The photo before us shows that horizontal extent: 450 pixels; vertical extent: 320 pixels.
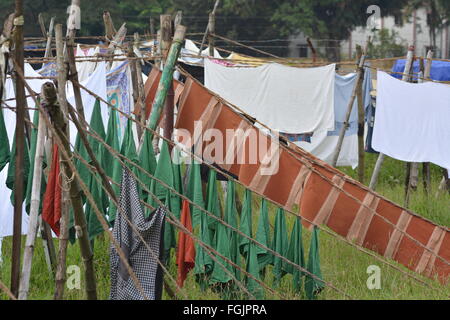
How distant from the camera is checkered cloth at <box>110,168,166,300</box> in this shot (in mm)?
3656

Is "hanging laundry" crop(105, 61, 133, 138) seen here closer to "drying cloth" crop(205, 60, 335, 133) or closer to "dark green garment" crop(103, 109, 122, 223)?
"drying cloth" crop(205, 60, 335, 133)

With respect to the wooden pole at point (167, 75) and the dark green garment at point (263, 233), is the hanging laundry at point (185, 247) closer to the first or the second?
the dark green garment at point (263, 233)

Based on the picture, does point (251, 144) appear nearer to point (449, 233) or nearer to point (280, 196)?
point (280, 196)

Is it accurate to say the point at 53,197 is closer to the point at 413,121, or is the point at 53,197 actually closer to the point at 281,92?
the point at 413,121

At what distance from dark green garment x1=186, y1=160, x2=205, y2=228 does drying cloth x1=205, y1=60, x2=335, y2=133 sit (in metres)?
2.95

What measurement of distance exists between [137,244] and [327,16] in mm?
18595

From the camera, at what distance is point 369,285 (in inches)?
183

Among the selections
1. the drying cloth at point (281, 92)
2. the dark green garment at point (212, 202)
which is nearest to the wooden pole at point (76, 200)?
the dark green garment at point (212, 202)

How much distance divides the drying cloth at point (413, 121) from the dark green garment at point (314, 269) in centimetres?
220

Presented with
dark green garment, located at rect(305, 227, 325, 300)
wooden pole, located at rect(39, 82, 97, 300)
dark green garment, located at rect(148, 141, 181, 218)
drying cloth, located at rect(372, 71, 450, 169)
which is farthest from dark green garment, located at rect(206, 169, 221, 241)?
drying cloth, located at rect(372, 71, 450, 169)

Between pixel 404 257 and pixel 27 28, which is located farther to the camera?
pixel 27 28

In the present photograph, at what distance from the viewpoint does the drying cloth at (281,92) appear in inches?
276

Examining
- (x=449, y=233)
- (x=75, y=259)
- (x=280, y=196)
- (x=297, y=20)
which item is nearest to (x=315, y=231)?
(x=280, y=196)

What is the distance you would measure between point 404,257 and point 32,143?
228cm
